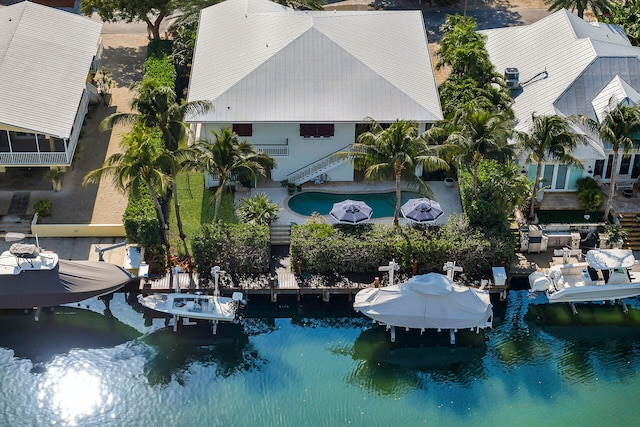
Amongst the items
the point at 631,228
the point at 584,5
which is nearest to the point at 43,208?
the point at 631,228

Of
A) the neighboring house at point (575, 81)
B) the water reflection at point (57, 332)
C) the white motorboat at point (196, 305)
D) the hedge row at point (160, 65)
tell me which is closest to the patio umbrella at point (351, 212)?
the white motorboat at point (196, 305)

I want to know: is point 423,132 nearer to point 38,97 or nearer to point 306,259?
point 306,259

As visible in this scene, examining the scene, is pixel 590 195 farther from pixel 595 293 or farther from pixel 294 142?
pixel 294 142

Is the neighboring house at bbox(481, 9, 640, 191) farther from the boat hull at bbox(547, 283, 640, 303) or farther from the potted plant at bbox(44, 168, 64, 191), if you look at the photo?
the potted plant at bbox(44, 168, 64, 191)

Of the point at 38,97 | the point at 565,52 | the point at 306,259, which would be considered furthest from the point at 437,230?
the point at 38,97

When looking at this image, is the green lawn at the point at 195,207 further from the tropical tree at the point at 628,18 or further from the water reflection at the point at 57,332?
the tropical tree at the point at 628,18

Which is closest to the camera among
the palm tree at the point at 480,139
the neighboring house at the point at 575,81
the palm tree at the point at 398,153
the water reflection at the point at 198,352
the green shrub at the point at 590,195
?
the water reflection at the point at 198,352
